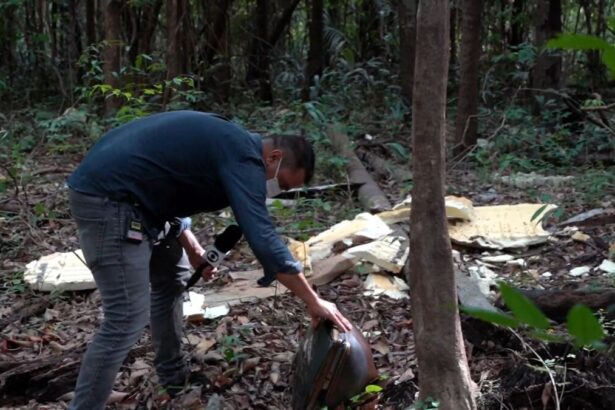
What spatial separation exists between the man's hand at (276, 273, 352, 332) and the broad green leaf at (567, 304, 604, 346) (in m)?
2.23

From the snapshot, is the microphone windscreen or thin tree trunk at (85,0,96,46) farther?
thin tree trunk at (85,0,96,46)

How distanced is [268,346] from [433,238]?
1.56m

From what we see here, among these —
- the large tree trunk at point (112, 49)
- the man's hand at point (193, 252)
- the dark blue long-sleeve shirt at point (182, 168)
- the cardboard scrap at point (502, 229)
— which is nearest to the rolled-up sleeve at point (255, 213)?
the dark blue long-sleeve shirt at point (182, 168)

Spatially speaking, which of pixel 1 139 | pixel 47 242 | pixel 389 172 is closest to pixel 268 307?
pixel 47 242

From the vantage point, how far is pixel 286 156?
301cm

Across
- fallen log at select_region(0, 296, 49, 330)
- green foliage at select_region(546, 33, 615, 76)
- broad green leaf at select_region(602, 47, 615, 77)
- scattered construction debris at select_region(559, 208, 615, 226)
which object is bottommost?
fallen log at select_region(0, 296, 49, 330)

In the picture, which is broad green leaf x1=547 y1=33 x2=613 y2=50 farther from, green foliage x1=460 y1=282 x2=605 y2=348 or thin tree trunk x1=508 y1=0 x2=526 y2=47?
thin tree trunk x1=508 y1=0 x2=526 y2=47

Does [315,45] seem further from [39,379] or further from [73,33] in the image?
[39,379]

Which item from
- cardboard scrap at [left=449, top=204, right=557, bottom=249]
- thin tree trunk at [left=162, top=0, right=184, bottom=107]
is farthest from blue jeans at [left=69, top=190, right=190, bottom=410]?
thin tree trunk at [left=162, top=0, right=184, bottom=107]

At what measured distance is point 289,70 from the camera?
15.0 meters

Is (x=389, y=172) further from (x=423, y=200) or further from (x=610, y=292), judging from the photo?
(x=423, y=200)

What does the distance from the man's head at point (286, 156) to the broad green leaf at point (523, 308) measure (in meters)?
2.36

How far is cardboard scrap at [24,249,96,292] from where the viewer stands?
493 centimetres

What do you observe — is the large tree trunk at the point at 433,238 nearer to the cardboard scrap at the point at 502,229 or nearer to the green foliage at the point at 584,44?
the green foliage at the point at 584,44
